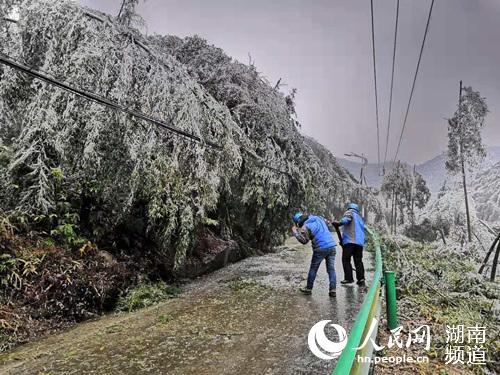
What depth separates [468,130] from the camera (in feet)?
66.4

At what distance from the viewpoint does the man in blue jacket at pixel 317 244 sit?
5.88 meters

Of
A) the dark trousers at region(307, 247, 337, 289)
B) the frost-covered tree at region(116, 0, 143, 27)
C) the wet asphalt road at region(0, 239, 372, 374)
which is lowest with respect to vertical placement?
the wet asphalt road at region(0, 239, 372, 374)

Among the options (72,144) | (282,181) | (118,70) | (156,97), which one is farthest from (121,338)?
(282,181)

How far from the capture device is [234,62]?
384 inches

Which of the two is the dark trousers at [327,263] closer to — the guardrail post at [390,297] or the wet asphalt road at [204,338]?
the wet asphalt road at [204,338]

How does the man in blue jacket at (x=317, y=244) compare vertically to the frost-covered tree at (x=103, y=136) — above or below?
below

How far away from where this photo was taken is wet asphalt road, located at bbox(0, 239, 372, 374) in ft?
11.1

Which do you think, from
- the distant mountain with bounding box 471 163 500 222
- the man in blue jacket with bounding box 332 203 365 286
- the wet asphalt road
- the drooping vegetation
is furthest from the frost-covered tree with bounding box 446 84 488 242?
the wet asphalt road

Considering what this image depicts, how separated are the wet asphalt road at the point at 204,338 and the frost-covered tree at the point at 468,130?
1796 centimetres

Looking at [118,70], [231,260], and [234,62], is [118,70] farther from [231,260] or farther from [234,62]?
[231,260]
